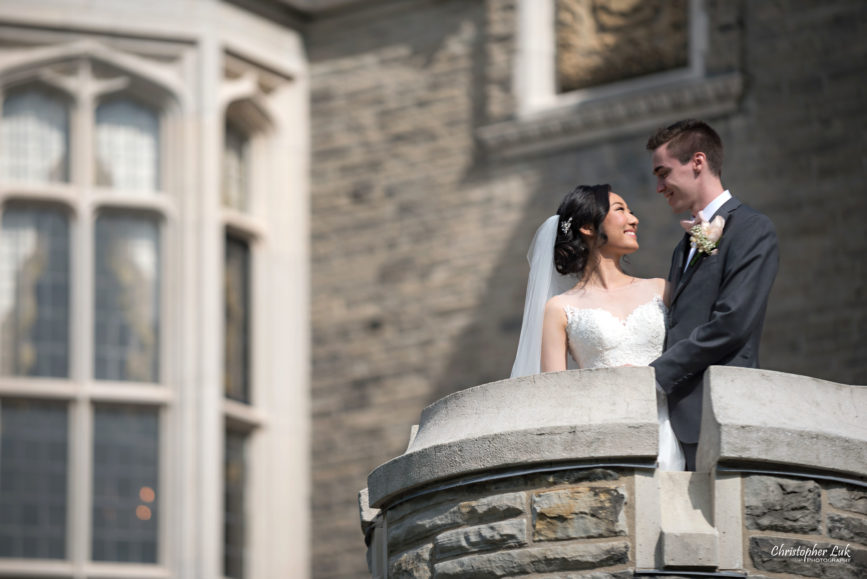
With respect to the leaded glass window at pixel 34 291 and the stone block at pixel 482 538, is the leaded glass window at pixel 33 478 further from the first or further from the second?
the stone block at pixel 482 538

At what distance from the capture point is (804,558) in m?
6.03

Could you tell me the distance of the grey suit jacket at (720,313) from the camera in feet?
21.3

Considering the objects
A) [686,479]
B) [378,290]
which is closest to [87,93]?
[378,290]

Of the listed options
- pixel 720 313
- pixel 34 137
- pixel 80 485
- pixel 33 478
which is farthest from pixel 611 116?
pixel 720 313

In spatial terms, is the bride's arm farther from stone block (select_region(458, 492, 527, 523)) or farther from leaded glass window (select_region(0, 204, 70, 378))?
leaded glass window (select_region(0, 204, 70, 378))

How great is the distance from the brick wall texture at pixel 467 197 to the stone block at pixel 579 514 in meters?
5.72

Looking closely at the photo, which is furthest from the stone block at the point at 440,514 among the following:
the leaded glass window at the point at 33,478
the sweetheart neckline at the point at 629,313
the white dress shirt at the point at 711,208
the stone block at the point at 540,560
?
the leaded glass window at the point at 33,478

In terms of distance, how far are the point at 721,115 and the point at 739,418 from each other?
6.47m

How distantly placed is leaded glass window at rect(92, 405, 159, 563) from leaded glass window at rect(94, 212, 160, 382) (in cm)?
30

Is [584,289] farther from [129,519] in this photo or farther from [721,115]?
[129,519]

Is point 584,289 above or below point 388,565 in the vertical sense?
above

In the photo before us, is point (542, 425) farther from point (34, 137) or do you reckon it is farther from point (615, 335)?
point (34, 137)

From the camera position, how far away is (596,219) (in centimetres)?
711

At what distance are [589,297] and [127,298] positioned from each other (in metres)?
6.54
